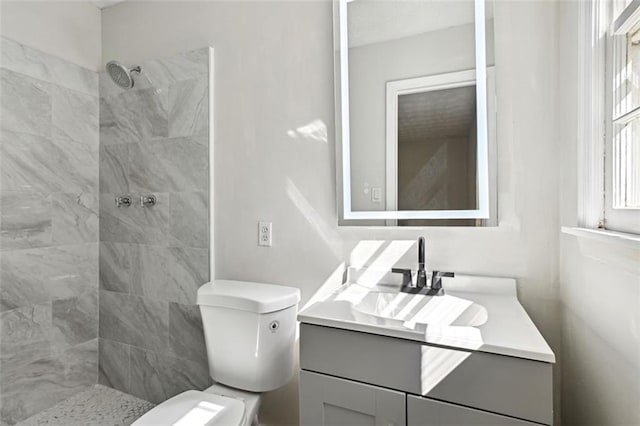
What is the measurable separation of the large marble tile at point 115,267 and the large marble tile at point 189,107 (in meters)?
0.74

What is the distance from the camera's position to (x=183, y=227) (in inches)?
72.6

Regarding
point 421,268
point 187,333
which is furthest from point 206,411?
point 421,268

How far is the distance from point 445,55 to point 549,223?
28.2 inches

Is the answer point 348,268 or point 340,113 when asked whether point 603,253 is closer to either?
point 348,268

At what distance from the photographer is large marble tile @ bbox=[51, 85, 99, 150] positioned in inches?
75.6

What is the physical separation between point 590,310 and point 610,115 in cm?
53

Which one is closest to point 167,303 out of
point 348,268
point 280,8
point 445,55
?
point 348,268

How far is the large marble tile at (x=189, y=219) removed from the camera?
70.6 inches

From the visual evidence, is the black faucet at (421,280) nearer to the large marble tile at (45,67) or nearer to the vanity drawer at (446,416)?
the vanity drawer at (446,416)

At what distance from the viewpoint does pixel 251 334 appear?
1.39 meters

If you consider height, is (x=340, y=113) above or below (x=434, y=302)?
above

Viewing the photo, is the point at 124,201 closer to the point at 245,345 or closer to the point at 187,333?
the point at 187,333

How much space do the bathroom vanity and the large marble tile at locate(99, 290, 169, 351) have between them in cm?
117

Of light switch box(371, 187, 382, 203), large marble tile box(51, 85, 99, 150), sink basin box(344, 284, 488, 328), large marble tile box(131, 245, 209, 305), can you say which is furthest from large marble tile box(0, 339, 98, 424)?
light switch box(371, 187, 382, 203)
